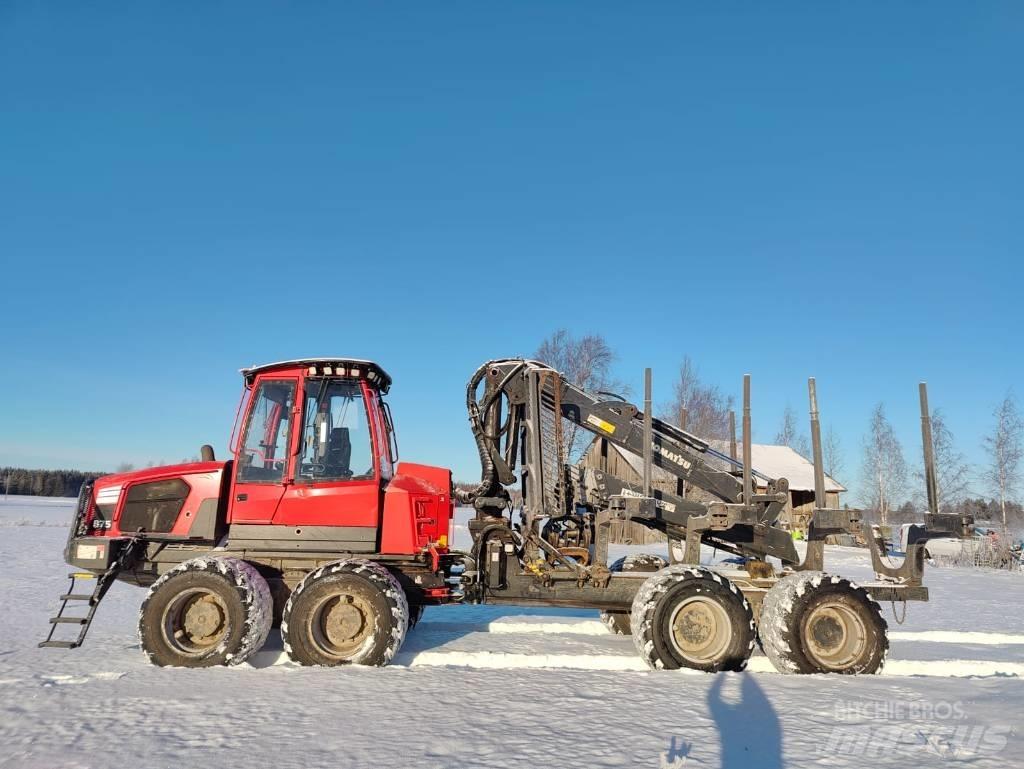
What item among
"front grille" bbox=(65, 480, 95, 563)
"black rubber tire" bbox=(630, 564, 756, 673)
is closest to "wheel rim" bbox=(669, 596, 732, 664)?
"black rubber tire" bbox=(630, 564, 756, 673)

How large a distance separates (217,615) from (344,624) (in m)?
1.27

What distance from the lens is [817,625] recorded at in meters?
6.96

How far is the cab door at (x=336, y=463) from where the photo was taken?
7148 mm

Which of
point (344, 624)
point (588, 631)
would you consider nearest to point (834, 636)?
point (588, 631)

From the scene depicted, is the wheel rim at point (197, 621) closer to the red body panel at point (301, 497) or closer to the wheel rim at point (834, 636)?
the red body panel at point (301, 497)

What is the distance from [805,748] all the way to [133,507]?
6.81 metres

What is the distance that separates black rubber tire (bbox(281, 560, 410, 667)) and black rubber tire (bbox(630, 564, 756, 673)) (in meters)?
2.44

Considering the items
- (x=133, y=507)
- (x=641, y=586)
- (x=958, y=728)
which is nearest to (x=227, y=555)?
(x=133, y=507)

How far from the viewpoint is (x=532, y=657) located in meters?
7.21

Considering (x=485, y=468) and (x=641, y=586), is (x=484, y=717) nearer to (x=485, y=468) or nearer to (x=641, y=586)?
(x=641, y=586)

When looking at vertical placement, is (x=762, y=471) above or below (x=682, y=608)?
above

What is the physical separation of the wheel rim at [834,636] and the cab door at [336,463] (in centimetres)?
474

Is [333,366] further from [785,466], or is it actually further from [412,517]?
[785,466]

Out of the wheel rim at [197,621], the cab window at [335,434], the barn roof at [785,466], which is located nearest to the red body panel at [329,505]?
the cab window at [335,434]
